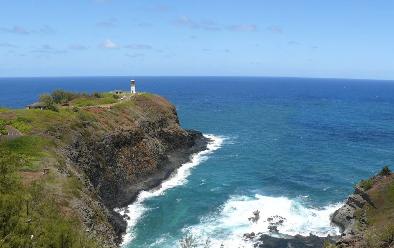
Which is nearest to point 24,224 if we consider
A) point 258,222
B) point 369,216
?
point 258,222

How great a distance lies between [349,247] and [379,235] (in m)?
3.70

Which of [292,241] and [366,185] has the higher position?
[366,185]

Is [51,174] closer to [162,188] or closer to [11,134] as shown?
[11,134]

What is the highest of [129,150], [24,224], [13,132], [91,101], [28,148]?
[91,101]

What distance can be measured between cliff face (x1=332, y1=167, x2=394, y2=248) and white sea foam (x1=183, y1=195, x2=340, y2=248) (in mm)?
2930

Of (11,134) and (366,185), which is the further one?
(11,134)

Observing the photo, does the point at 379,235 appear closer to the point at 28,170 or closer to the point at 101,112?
the point at 28,170

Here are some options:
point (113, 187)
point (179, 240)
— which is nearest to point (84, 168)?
point (113, 187)

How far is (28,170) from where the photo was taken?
51.5m

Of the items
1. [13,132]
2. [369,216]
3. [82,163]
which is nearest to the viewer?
[369,216]

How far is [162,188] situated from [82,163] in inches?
627

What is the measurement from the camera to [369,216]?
5634 cm

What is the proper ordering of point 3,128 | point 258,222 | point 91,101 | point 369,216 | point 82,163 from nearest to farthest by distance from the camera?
point 369,216 < point 258,222 < point 3,128 < point 82,163 < point 91,101

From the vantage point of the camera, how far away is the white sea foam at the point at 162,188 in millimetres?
61341
